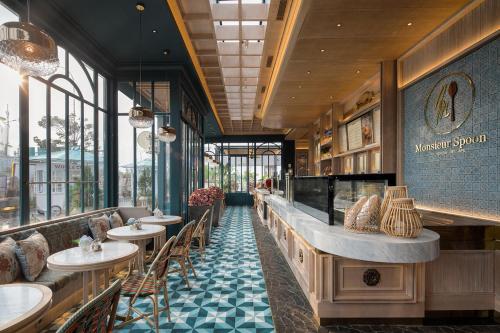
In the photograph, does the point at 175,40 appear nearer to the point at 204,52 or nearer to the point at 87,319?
the point at 204,52

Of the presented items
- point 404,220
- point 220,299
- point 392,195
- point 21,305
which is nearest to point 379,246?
point 404,220

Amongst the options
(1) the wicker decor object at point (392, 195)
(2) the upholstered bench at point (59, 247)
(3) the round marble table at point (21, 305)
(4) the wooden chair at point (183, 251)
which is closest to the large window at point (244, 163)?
(2) the upholstered bench at point (59, 247)

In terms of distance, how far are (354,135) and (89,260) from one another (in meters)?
5.87

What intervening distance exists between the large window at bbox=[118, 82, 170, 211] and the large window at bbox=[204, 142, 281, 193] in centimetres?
969

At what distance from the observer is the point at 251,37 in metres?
5.70

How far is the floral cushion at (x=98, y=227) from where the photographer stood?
15.4 feet

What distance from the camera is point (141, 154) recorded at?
21.5 ft

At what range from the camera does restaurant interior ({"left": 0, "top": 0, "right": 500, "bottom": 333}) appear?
2.76m

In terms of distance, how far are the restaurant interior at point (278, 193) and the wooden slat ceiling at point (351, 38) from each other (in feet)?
0.11

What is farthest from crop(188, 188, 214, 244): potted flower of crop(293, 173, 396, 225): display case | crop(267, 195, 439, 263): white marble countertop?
crop(267, 195, 439, 263): white marble countertop

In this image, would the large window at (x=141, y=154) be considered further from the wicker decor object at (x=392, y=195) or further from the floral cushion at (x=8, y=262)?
the wicker decor object at (x=392, y=195)

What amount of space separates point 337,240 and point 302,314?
4.09 feet

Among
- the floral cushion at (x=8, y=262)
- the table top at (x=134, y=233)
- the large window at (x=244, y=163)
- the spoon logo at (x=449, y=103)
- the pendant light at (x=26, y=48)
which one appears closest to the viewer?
the pendant light at (x=26, y=48)

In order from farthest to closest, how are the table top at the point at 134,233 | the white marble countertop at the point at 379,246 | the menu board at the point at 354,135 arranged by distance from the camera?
the menu board at the point at 354,135, the table top at the point at 134,233, the white marble countertop at the point at 379,246
